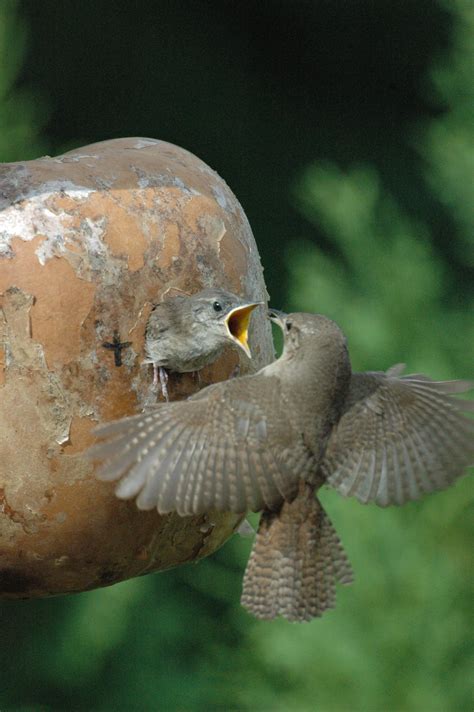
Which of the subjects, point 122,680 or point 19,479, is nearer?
point 19,479

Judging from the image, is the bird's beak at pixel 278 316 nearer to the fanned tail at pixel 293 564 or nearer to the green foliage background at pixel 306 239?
the fanned tail at pixel 293 564

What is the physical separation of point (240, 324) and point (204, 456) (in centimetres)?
30

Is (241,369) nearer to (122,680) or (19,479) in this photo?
(19,479)

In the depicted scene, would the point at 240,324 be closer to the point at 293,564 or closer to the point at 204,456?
the point at 204,456

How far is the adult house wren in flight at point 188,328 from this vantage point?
101 inches

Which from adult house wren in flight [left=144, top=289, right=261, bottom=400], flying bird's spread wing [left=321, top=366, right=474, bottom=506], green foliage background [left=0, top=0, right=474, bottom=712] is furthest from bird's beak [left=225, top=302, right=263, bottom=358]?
green foliage background [left=0, top=0, right=474, bottom=712]

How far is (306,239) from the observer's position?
231 inches

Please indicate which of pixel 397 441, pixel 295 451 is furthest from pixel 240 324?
pixel 397 441

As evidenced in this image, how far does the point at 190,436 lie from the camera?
2535mm

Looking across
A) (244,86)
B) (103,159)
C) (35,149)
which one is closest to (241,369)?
(103,159)

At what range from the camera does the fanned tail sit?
2.71m

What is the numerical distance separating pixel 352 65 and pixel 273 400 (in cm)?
421

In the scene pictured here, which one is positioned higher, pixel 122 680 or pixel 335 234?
pixel 335 234

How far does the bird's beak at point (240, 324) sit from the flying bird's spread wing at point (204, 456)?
0.28 ft
